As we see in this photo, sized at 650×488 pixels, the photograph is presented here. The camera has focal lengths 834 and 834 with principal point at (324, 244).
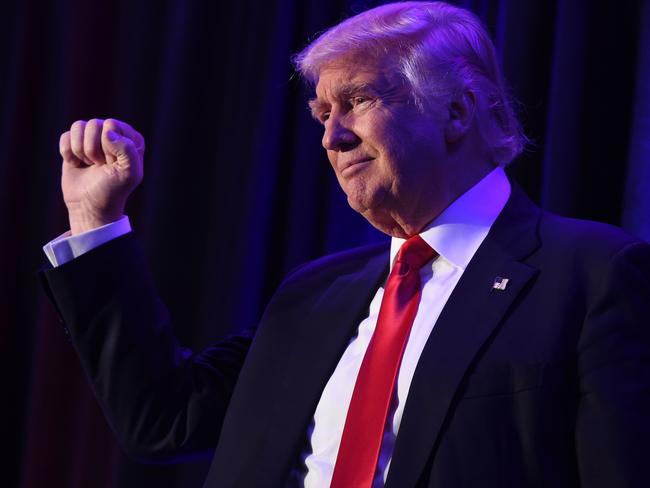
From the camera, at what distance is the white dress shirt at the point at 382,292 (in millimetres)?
1213

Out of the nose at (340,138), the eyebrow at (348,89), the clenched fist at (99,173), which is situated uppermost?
the eyebrow at (348,89)

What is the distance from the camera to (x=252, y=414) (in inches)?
53.1

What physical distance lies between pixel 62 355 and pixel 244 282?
1.94 feet

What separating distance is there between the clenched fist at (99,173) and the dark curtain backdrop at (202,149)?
22.1 inches

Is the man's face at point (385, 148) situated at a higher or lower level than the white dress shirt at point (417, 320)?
higher

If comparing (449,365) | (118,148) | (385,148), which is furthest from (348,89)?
(449,365)

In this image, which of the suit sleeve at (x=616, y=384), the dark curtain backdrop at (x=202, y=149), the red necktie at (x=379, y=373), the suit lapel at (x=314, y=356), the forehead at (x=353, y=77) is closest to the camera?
the suit sleeve at (x=616, y=384)

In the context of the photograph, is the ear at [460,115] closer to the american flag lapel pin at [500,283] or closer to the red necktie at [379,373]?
the red necktie at [379,373]

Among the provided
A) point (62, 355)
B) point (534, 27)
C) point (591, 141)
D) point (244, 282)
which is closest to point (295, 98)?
point (244, 282)

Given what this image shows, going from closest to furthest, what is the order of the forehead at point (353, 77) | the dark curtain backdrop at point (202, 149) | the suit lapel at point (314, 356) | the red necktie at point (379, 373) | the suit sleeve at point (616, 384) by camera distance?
the suit sleeve at point (616, 384) → the red necktie at point (379, 373) → the suit lapel at point (314, 356) → the forehead at point (353, 77) → the dark curtain backdrop at point (202, 149)

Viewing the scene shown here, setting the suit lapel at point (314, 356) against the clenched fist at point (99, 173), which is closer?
the suit lapel at point (314, 356)

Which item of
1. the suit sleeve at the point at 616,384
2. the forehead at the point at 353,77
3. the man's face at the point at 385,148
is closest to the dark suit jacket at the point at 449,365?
the suit sleeve at the point at 616,384

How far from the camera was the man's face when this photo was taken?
1347 millimetres

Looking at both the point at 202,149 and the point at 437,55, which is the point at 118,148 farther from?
the point at 202,149
